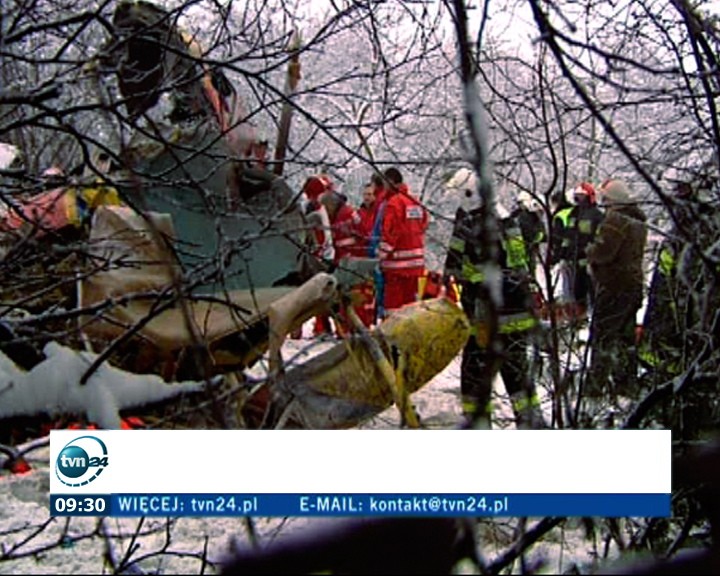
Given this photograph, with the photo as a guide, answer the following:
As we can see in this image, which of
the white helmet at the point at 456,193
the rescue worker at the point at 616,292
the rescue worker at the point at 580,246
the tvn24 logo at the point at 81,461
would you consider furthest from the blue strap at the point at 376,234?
the tvn24 logo at the point at 81,461

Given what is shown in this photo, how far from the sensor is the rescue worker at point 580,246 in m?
3.16

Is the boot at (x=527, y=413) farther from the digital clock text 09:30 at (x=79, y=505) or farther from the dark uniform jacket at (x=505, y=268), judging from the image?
the digital clock text 09:30 at (x=79, y=505)

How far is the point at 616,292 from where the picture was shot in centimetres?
381

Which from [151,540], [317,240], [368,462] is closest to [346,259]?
[317,240]

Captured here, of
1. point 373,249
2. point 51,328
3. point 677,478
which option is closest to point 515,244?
point 373,249

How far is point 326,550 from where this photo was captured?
90 cm

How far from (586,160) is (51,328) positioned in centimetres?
168

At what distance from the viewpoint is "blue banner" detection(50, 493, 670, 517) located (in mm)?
1415

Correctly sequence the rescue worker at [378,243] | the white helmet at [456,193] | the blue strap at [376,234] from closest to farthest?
the white helmet at [456,193]
the rescue worker at [378,243]
the blue strap at [376,234]

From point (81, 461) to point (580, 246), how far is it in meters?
2.50

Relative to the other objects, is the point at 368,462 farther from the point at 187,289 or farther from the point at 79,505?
the point at 79,505

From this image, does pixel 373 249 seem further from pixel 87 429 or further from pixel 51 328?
pixel 87 429

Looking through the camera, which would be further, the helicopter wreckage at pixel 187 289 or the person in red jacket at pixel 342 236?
the person in red jacket at pixel 342 236

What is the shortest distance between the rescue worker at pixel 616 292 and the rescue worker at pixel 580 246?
0.04 meters
